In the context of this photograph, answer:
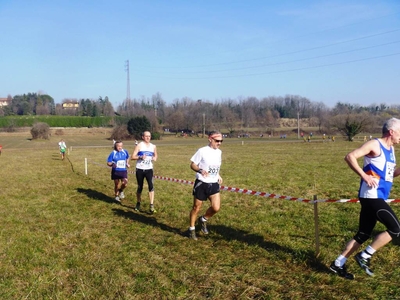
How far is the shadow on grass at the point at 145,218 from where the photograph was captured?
8.10 metres

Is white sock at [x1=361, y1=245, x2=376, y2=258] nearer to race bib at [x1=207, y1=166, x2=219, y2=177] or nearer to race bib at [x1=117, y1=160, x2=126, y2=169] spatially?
race bib at [x1=207, y1=166, x2=219, y2=177]

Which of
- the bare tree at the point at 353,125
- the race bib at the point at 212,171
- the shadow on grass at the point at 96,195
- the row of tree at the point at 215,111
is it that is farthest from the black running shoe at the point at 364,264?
the row of tree at the point at 215,111

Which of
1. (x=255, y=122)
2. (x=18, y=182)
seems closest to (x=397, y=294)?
(x=18, y=182)

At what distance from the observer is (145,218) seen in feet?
30.3

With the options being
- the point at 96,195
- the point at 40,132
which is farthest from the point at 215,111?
the point at 96,195

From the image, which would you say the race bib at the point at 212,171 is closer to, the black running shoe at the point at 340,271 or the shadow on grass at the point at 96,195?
the black running shoe at the point at 340,271

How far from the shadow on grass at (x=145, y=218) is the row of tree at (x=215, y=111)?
293 ft

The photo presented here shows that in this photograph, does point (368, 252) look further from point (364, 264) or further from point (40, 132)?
point (40, 132)

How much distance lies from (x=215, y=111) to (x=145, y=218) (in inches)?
5314

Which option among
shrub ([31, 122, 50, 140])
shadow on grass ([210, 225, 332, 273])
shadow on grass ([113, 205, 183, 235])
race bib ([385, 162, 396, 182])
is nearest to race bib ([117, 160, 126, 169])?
shadow on grass ([113, 205, 183, 235])

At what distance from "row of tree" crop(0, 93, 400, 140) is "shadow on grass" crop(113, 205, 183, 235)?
89286 mm

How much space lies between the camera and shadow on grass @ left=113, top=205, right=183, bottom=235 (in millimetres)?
8102

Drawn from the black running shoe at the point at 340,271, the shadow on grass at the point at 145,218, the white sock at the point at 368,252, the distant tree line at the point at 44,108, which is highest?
the distant tree line at the point at 44,108

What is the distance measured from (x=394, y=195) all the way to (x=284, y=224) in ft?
17.0
